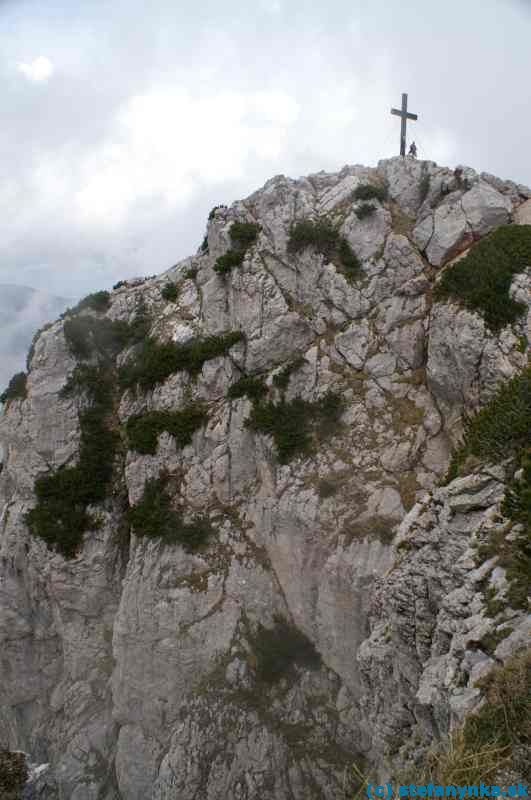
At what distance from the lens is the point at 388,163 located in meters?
24.1

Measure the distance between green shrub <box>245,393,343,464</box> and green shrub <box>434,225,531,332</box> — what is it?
622cm

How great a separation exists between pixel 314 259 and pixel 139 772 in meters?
23.1

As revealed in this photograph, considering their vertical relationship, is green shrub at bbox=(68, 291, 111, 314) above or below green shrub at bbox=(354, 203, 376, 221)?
above

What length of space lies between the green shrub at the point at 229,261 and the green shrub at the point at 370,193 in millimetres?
6005

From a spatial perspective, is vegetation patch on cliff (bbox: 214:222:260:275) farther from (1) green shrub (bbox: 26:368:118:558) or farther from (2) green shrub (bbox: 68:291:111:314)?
(1) green shrub (bbox: 26:368:118:558)

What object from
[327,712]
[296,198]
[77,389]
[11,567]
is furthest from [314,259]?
[11,567]

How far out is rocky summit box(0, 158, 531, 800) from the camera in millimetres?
18625

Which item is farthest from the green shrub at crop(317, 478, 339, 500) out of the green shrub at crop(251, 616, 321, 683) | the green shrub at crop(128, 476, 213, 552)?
the green shrub at crop(251, 616, 321, 683)

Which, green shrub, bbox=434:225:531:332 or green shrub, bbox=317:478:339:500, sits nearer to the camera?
green shrub, bbox=434:225:531:332

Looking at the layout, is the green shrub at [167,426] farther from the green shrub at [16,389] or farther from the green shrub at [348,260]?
the green shrub at [348,260]

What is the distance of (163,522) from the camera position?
22.1m

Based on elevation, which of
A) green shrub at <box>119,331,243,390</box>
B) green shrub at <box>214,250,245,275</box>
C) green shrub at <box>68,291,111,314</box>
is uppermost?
green shrub at <box>68,291,111,314</box>

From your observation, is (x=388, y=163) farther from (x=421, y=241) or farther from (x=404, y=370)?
(x=404, y=370)

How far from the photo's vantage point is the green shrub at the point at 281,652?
64.6ft
